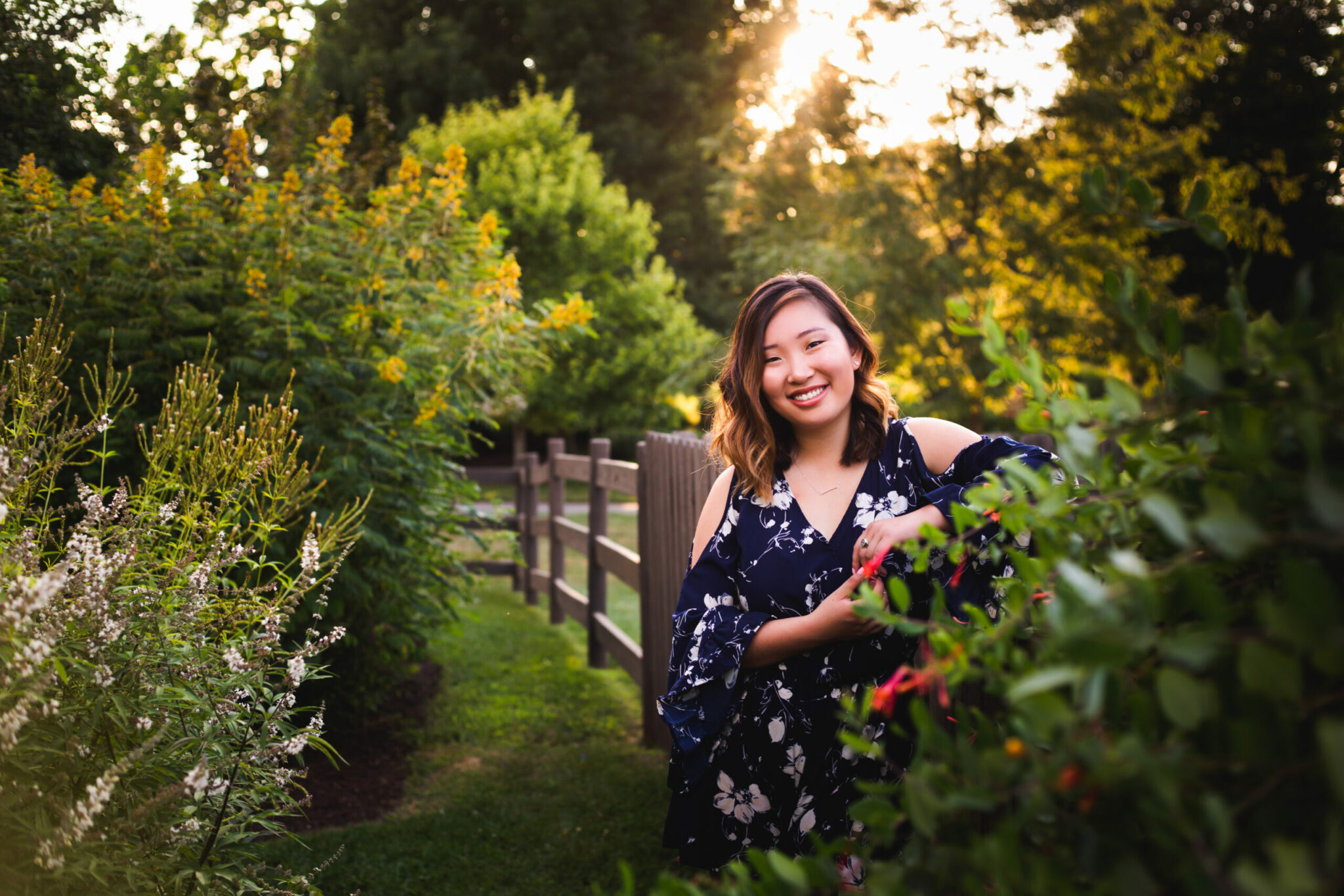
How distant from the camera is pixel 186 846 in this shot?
5.92 feet

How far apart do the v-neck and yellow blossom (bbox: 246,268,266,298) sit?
274cm

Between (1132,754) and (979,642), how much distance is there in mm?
211

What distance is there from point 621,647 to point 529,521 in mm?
3795

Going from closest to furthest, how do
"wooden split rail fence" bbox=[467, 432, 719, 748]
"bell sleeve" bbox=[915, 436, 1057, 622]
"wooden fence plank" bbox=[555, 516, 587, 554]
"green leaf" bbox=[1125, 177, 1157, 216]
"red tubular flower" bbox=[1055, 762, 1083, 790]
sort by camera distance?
"red tubular flower" bbox=[1055, 762, 1083, 790] → "green leaf" bbox=[1125, 177, 1157, 216] → "bell sleeve" bbox=[915, 436, 1057, 622] → "wooden split rail fence" bbox=[467, 432, 719, 748] → "wooden fence plank" bbox=[555, 516, 587, 554]

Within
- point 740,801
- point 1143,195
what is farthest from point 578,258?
point 1143,195

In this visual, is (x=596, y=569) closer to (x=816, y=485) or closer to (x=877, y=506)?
(x=816, y=485)

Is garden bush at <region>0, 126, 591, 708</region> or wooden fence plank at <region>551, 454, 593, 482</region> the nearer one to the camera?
garden bush at <region>0, 126, 591, 708</region>

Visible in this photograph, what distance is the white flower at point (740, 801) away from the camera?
2096mm

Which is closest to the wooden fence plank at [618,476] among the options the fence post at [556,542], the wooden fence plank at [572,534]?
the wooden fence plank at [572,534]

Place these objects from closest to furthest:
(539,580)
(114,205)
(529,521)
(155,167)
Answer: (155,167)
(114,205)
(539,580)
(529,521)

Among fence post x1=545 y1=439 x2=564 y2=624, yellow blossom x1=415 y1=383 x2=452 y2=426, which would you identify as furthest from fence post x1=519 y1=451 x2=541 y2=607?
yellow blossom x1=415 y1=383 x2=452 y2=426

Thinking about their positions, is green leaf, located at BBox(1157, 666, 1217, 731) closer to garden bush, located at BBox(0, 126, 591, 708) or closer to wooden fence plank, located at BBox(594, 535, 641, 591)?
garden bush, located at BBox(0, 126, 591, 708)

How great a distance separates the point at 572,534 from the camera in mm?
7562

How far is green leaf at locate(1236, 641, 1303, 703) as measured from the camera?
0.55 metres
